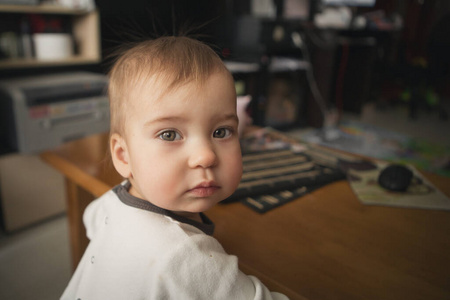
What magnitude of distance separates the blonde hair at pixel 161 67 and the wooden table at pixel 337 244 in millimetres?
310

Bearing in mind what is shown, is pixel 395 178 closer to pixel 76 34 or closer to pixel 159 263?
pixel 159 263

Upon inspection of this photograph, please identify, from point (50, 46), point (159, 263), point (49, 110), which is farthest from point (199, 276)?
point (50, 46)

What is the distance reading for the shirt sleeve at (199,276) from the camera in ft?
1.34

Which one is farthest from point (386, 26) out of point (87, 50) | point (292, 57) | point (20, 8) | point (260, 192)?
point (260, 192)

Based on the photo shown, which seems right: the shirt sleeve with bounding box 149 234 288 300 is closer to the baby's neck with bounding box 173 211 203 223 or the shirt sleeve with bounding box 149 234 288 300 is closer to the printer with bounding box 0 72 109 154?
the baby's neck with bounding box 173 211 203 223

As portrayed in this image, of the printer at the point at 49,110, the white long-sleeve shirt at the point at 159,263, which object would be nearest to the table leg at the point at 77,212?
the white long-sleeve shirt at the point at 159,263

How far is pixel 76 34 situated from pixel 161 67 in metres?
1.98

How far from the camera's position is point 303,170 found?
91 centimetres

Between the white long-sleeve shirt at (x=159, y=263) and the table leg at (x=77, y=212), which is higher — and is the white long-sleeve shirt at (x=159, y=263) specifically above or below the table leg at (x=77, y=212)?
above

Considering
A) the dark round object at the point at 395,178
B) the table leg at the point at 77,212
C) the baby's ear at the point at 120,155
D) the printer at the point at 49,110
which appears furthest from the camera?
the printer at the point at 49,110

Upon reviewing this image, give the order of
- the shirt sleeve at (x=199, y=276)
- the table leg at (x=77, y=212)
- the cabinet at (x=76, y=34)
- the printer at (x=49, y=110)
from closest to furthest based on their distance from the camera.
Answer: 1. the shirt sleeve at (x=199, y=276)
2. the table leg at (x=77, y=212)
3. the printer at (x=49, y=110)
4. the cabinet at (x=76, y=34)

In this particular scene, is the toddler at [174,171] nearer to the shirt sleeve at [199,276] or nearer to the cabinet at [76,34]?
the shirt sleeve at [199,276]

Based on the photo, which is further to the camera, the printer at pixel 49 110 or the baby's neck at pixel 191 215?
the printer at pixel 49 110

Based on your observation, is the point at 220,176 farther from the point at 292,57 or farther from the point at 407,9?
the point at 407,9
